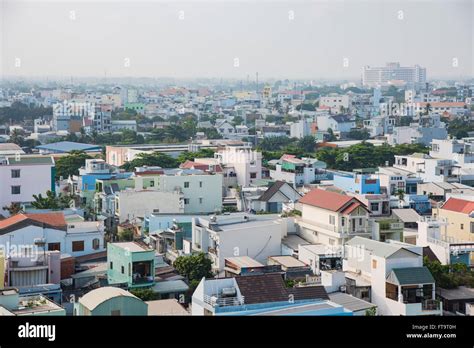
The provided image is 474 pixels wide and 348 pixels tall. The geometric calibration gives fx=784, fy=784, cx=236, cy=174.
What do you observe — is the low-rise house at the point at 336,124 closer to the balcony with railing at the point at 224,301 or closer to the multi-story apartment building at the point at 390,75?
the multi-story apartment building at the point at 390,75

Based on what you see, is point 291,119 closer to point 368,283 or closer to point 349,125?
point 349,125

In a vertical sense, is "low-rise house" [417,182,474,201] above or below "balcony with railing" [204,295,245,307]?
below

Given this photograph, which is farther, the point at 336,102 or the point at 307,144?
the point at 336,102

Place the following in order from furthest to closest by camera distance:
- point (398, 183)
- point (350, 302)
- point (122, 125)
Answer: point (122, 125)
point (398, 183)
point (350, 302)

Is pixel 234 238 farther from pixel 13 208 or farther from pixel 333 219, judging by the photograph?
pixel 13 208

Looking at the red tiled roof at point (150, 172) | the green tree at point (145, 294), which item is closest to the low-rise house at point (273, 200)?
the red tiled roof at point (150, 172)

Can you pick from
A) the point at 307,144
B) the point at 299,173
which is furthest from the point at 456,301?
the point at 307,144

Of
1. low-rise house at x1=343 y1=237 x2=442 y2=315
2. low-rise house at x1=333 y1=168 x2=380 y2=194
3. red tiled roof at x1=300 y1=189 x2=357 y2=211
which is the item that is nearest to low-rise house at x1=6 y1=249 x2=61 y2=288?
low-rise house at x1=343 y1=237 x2=442 y2=315

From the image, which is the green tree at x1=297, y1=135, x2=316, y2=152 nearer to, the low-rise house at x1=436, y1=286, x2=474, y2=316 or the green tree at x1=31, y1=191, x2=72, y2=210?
the green tree at x1=31, y1=191, x2=72, y2=210
